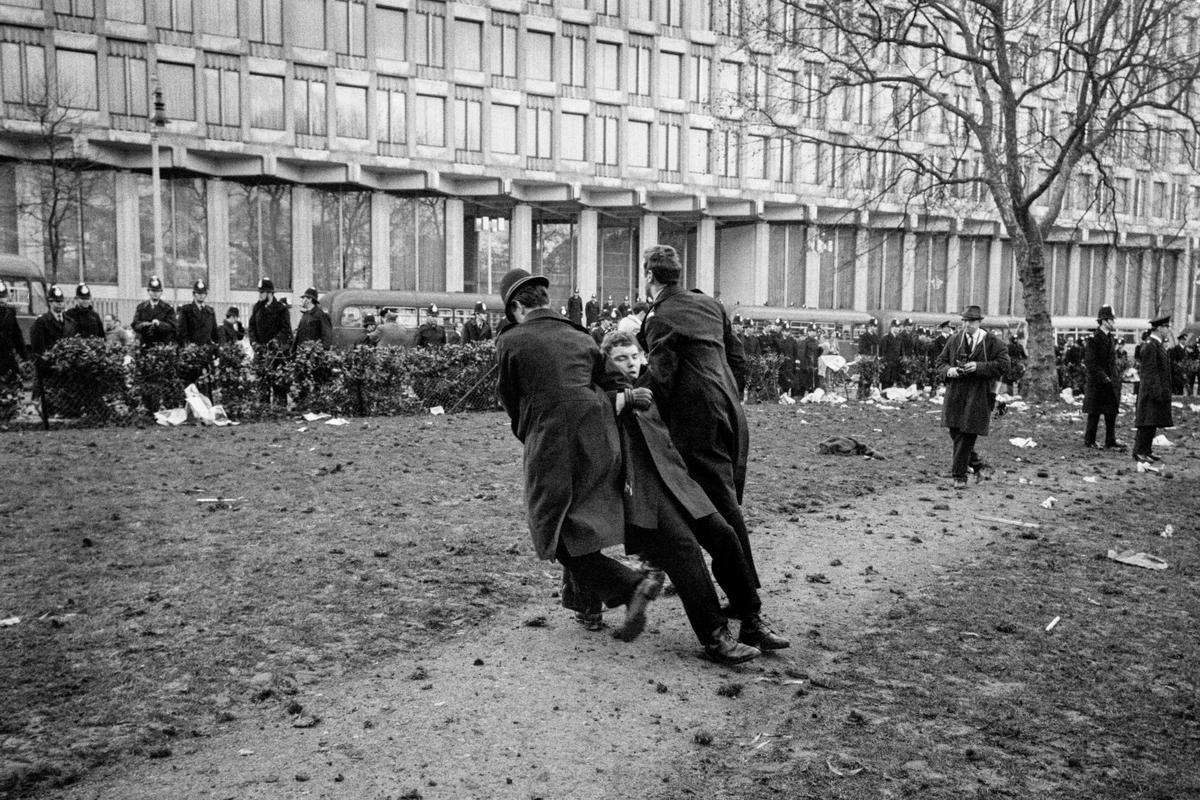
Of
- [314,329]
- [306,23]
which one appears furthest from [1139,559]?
[306,23]

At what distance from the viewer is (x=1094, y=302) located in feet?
217

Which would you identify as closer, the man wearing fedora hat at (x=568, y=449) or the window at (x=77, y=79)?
the man wearing fedora hat at (x=568, y=449)

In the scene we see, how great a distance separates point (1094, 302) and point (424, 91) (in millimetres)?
44469

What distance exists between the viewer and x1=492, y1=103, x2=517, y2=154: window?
1802 inches

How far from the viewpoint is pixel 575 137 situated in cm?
4756

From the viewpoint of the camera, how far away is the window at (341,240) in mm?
43594

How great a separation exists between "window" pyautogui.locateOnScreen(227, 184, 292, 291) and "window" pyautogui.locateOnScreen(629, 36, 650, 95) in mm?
16626

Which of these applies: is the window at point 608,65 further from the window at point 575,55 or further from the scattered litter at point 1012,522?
the scattered litter at point 1012,522

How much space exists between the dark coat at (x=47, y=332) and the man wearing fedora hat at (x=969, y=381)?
11765 mm

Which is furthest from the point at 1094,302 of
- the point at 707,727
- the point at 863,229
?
the point at 707,727

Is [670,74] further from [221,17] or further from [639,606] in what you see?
[639,606]

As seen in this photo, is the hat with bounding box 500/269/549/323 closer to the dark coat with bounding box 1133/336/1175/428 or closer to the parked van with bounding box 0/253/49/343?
the dark coat with bounding box 1133/336/1175/428

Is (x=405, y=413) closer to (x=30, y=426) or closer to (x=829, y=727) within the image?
(x=30, y=426)

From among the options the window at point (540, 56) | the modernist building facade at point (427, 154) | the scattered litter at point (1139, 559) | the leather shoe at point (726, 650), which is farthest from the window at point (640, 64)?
the leather shoe at point (726, 650)
